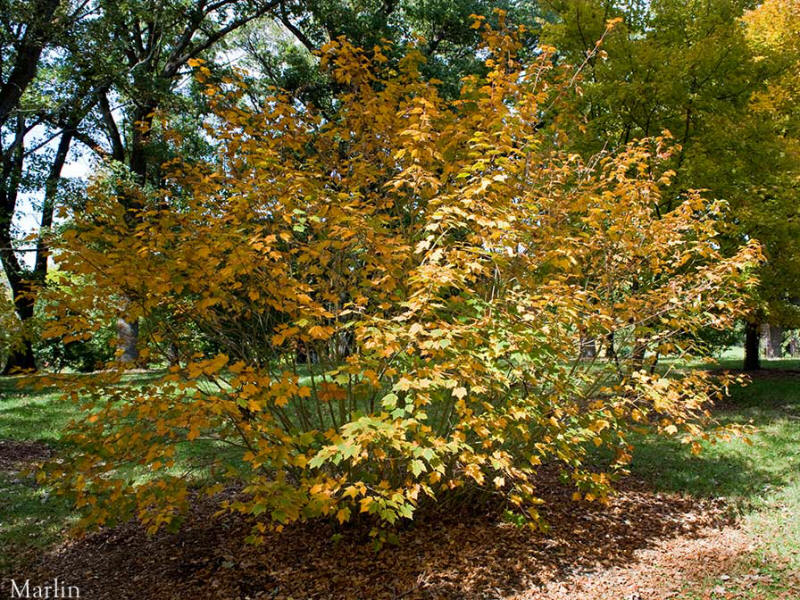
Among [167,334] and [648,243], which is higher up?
[648,243]

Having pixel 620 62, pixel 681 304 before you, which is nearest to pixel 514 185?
pixel 681 304

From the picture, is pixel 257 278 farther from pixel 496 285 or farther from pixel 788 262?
pixel 788 262

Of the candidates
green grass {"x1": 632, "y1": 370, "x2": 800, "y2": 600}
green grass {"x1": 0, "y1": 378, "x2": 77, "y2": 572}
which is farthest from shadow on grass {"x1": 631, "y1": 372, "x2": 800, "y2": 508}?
green grass {"x1": 0, "y1": 378, "x2": 77, "y2": 572}

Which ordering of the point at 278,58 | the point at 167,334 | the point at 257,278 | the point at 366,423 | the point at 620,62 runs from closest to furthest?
the point at 366,423
the point at 257,278
the point at 167,334
the point at 620,62
the point at 278,58

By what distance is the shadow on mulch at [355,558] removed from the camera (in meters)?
3.26

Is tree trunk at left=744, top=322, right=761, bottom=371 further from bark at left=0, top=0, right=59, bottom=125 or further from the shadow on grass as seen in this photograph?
bark at left=0, top=0, right=59, bottom=125

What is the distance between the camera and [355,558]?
3.56 metres

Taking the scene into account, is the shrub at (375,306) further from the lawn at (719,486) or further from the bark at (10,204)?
the bark at (10,204)

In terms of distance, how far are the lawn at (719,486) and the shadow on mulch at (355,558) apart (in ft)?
0.63

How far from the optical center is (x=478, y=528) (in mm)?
3971

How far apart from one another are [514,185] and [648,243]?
1186mm

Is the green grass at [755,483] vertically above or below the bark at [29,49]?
below

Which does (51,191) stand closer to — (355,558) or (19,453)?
(19,453)

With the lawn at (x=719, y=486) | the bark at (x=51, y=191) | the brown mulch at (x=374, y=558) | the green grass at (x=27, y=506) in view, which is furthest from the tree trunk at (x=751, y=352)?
the bark at (x=51, y=191)
